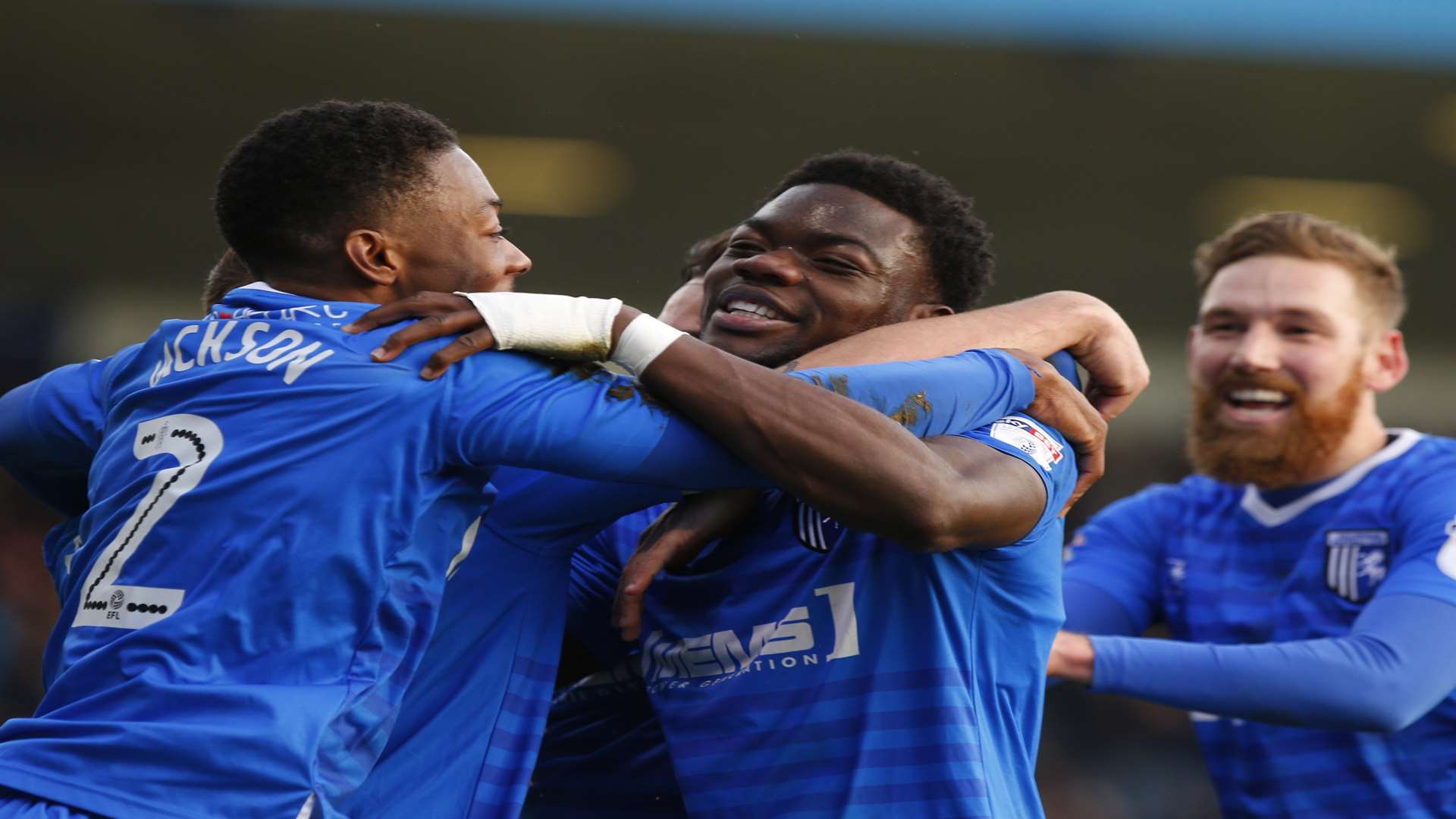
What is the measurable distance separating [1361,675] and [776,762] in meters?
1.57

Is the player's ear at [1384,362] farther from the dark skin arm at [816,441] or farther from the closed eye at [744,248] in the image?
the dark skin arm at [816,441]

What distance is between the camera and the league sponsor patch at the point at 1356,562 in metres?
4.08

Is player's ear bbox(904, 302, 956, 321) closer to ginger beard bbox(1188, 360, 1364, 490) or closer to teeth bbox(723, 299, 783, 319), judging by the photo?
teeth bbox(723, 299, 783, 319)

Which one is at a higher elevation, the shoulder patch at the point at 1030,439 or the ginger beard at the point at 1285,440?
the shoulder patch at the point at 1030,439

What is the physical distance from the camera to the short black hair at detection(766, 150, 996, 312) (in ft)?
11.2

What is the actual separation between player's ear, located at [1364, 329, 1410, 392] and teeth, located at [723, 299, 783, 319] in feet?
7.14

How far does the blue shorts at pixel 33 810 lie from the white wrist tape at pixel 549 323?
3.19ft

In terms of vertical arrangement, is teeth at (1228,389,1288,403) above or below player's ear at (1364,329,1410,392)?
below

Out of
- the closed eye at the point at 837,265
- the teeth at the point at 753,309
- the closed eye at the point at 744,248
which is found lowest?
the teeth at the point at 753,309

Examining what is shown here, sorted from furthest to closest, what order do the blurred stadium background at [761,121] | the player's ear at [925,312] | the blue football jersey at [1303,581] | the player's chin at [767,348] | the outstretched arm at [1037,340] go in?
the blurred stadium background at [761,121], the blue football jersey at [1303,581], the player's ear at [925,312], the player's chin at [767,348], the outstretched arm at [1037,340]

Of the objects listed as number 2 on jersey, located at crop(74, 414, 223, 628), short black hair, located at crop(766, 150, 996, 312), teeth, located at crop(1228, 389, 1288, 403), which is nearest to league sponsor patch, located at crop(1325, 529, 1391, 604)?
teeth, located at crop(1228, 389, 1288, 403)

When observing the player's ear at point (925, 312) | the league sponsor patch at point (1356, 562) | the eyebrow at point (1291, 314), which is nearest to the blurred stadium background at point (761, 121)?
the eyebrow at point (1291, 314)

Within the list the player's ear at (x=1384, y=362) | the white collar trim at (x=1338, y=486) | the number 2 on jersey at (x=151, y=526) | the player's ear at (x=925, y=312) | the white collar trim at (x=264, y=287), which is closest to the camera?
the number 2 on jersey at (x=151, y=526)

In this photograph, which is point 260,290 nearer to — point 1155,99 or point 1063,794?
point 1063,794
